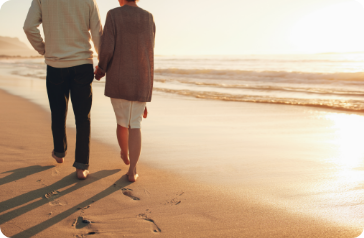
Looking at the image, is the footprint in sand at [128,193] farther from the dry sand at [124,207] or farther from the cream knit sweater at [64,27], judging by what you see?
the cream knit sweater at [64,27]

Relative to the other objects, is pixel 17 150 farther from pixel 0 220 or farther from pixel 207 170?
pixel 207 170

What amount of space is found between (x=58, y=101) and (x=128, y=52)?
84cm

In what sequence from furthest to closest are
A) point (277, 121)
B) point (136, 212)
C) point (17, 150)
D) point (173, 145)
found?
point (277, 121)
point (173, 145)
point (17, 150)
point (136, 212)

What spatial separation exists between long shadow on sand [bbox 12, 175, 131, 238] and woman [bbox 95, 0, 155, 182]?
522 mm

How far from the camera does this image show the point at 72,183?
2.66 m

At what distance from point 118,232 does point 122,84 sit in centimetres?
122

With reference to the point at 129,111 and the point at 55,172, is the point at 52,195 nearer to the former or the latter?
the point at 55,172

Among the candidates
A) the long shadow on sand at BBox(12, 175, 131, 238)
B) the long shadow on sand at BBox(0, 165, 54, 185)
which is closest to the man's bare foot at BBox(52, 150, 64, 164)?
the long shadow on sand at BBox(0, 165, 54, 185)

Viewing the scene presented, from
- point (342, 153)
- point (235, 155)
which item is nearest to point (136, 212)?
point (235, 155)

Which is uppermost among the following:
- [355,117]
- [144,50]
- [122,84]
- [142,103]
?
[144,50]

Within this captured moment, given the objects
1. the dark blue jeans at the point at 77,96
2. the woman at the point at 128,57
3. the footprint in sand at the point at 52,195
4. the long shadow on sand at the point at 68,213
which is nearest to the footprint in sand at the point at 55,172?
the dark blue jeans at the point at 77,96

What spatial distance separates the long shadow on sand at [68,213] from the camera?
6.23 ft

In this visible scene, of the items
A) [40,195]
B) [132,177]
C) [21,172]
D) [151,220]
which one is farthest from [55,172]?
[151,220]

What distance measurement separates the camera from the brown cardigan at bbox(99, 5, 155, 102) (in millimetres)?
2516
